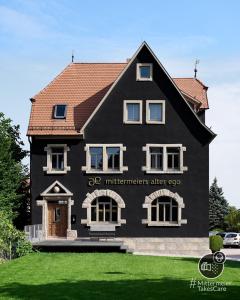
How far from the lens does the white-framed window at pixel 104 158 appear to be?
119 feet

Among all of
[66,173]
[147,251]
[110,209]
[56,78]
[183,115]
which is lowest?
[147,251]

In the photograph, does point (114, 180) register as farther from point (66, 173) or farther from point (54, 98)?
point (54, 98)

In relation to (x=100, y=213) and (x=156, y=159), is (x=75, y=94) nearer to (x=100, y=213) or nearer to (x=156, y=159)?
(x=156, y=159)

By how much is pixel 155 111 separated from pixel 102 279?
19.1 meters

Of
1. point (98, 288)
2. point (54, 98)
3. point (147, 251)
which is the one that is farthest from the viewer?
point (54, 98)

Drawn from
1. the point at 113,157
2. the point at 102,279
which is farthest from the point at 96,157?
the point at 102,279

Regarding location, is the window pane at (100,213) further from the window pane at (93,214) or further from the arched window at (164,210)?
the arched window at (164,210)

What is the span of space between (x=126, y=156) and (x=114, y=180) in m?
1.67

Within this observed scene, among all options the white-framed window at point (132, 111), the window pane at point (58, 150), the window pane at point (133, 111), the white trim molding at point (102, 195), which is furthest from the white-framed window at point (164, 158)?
the window pane at point (58, 150)

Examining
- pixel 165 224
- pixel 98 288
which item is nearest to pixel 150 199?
pixel 165 224

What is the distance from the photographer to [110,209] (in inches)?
1426

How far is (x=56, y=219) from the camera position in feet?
119

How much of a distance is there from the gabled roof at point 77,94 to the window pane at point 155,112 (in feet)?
5.65

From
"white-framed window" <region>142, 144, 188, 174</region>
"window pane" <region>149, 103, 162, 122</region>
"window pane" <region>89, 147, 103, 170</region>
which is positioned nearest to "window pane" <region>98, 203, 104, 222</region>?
"window pane" <region>89, 147, 103, 170</region>
